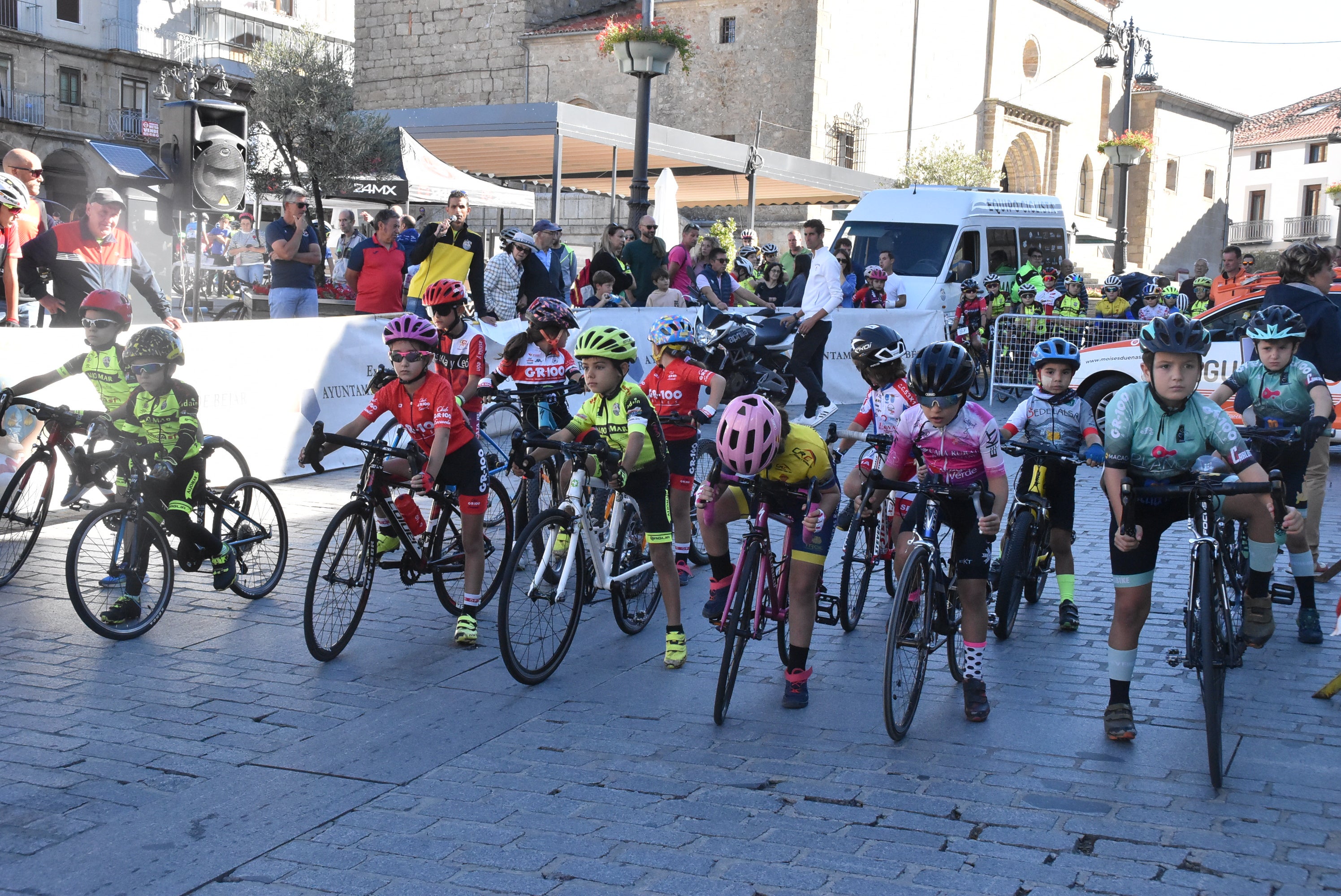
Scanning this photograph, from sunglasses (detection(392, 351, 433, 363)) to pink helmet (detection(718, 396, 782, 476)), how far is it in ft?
6.62

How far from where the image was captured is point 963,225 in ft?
64.1

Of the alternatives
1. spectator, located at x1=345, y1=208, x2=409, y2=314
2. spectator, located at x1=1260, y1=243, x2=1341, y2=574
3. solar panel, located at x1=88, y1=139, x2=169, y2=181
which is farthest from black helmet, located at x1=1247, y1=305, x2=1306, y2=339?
solar panel, located at x1=88, y1=139, x2=169, y2=181

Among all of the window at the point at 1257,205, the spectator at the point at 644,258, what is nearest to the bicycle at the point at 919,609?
the spectator at the point at 644,258

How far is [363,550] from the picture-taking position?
6.36 metres

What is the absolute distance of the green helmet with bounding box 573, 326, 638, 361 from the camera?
648 cm

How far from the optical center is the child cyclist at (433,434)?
657cm

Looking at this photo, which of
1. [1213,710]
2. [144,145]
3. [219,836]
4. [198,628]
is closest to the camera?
[219,836]

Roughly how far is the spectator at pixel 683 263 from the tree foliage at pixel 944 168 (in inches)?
1141

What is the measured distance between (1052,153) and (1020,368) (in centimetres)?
4242

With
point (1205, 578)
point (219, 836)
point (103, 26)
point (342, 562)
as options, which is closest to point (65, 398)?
point (342, 562)

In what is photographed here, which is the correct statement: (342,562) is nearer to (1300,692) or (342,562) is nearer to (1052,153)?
(1300,692)

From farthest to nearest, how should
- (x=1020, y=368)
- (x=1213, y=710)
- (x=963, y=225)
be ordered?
1. (x=963, y=225)
2. (x=1020, y=368)
3. (x=1213, y=710)

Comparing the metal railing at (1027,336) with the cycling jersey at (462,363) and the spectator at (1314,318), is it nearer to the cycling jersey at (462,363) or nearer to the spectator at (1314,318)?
the spectator at (1314,318)

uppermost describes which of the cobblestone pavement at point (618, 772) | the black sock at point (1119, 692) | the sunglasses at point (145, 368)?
the sunglasses at point (145, 368)
